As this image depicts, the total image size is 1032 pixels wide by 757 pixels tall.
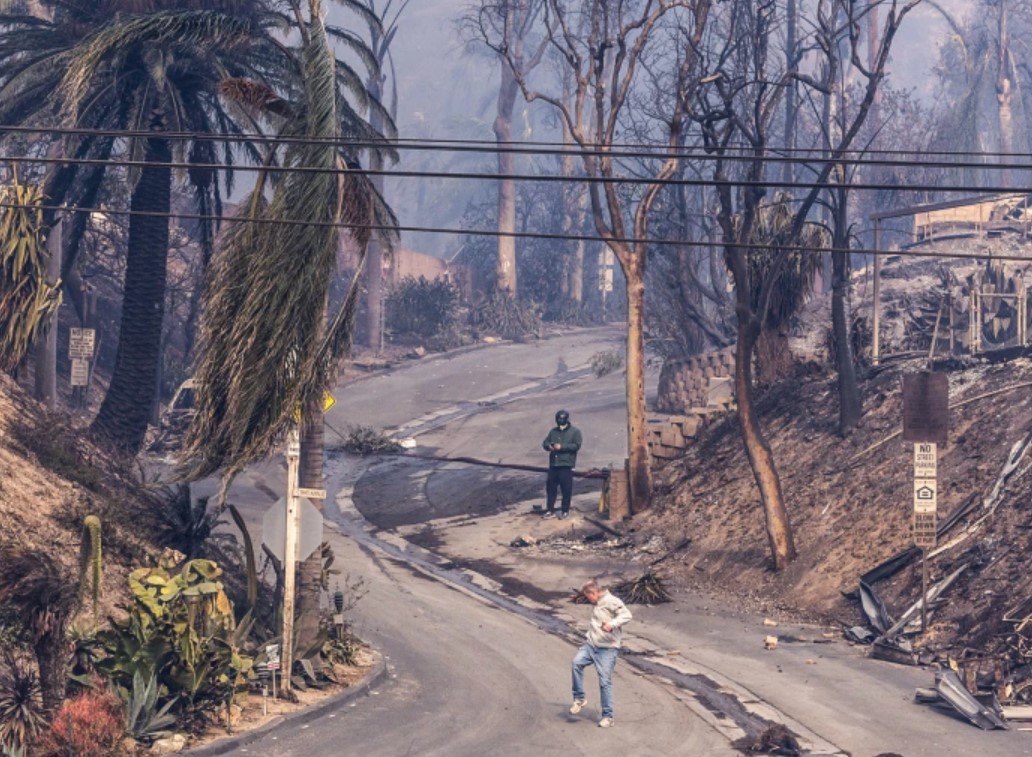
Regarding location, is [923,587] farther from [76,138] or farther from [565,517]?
[76,138]

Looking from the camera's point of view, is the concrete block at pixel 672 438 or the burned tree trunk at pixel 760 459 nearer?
the burned tree trunk at pixel 760 459

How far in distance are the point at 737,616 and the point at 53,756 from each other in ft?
36.8

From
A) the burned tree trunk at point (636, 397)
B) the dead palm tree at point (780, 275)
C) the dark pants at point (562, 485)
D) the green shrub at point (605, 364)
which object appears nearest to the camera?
the dead palm tree at point (780, 275)

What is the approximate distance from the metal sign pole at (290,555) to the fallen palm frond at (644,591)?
771 cm

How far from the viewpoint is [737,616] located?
20.5m

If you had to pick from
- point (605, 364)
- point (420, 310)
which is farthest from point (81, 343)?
point (420, 310)

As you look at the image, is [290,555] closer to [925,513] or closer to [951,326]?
[925,513]

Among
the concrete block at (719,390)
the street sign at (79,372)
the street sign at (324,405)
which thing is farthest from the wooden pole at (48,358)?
the concrete block at (719,390)

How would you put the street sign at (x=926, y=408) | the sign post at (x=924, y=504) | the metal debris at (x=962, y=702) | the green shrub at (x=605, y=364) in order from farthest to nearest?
the green shrub at (x=605, y=364) < the street sign at (x=926, y=408) < the sign post at (x=924, y=504) < the metal debris at (x=962, y=702)

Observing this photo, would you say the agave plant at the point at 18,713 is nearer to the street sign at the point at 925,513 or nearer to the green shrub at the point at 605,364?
the street sign at the point at 925,513

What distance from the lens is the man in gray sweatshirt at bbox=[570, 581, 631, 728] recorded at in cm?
1438

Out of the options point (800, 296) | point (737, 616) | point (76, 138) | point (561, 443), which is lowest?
point (737, 616)

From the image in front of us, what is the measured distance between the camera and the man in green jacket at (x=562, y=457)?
26219mm

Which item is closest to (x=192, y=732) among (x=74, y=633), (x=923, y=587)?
(x=74, y=633)
